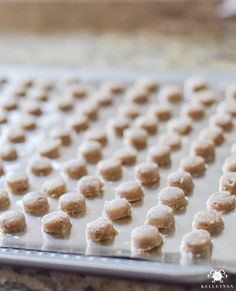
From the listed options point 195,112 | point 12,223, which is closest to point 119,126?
point 195,112

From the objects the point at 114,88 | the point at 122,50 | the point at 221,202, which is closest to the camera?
the point at 221,202

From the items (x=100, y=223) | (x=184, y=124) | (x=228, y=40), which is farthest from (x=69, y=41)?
(x=100, y=223)

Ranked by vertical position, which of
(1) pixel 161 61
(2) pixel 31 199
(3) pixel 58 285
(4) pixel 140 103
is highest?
(1) pixel 161 61

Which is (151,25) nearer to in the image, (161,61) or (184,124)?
(161,61)

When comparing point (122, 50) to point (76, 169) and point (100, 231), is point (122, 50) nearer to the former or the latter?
point (76, 169)

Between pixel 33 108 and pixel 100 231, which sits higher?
pixel 33 108

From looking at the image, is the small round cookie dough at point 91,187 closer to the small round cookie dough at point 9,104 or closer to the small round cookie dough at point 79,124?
the small round cookie dough at point 79,124

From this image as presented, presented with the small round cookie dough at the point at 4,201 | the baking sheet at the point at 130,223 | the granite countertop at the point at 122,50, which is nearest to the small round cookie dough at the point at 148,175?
the baking sheet at the point at 130,223
